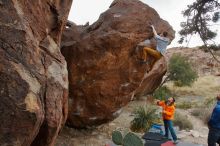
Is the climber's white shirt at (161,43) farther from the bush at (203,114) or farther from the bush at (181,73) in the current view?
the bush at (181,73)

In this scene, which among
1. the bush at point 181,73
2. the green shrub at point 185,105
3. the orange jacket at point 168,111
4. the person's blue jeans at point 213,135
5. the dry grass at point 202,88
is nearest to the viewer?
the person's blue jeans at point 213,135

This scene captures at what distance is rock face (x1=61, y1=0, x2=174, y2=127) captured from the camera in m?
14.6

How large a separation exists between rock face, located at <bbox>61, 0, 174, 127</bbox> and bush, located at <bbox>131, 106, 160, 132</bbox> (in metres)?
2.35

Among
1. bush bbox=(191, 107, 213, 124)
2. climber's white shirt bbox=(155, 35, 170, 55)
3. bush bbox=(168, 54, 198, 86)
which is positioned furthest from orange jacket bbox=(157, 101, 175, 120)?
bush bbox=(168, 54, 198, 86)

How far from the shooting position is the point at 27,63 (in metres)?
7.37

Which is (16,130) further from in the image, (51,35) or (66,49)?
(66,49)

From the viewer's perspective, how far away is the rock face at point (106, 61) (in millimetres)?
14570

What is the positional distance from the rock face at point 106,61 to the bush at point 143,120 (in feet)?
7.69

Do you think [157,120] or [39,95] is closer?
[39,95]

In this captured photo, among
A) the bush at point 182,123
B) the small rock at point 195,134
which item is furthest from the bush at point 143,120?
the small rock at point 195,134

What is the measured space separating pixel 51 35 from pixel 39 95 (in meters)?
2.96

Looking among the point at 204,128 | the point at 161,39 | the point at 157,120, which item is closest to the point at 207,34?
the point at 161,39

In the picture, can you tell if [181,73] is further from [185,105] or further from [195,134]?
[195,134]

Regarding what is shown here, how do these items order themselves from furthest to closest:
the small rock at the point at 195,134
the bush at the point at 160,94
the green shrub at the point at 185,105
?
the bush at the point at 160,94, the green shrub at the point at 185,105, the small rock at the point at 195,134
